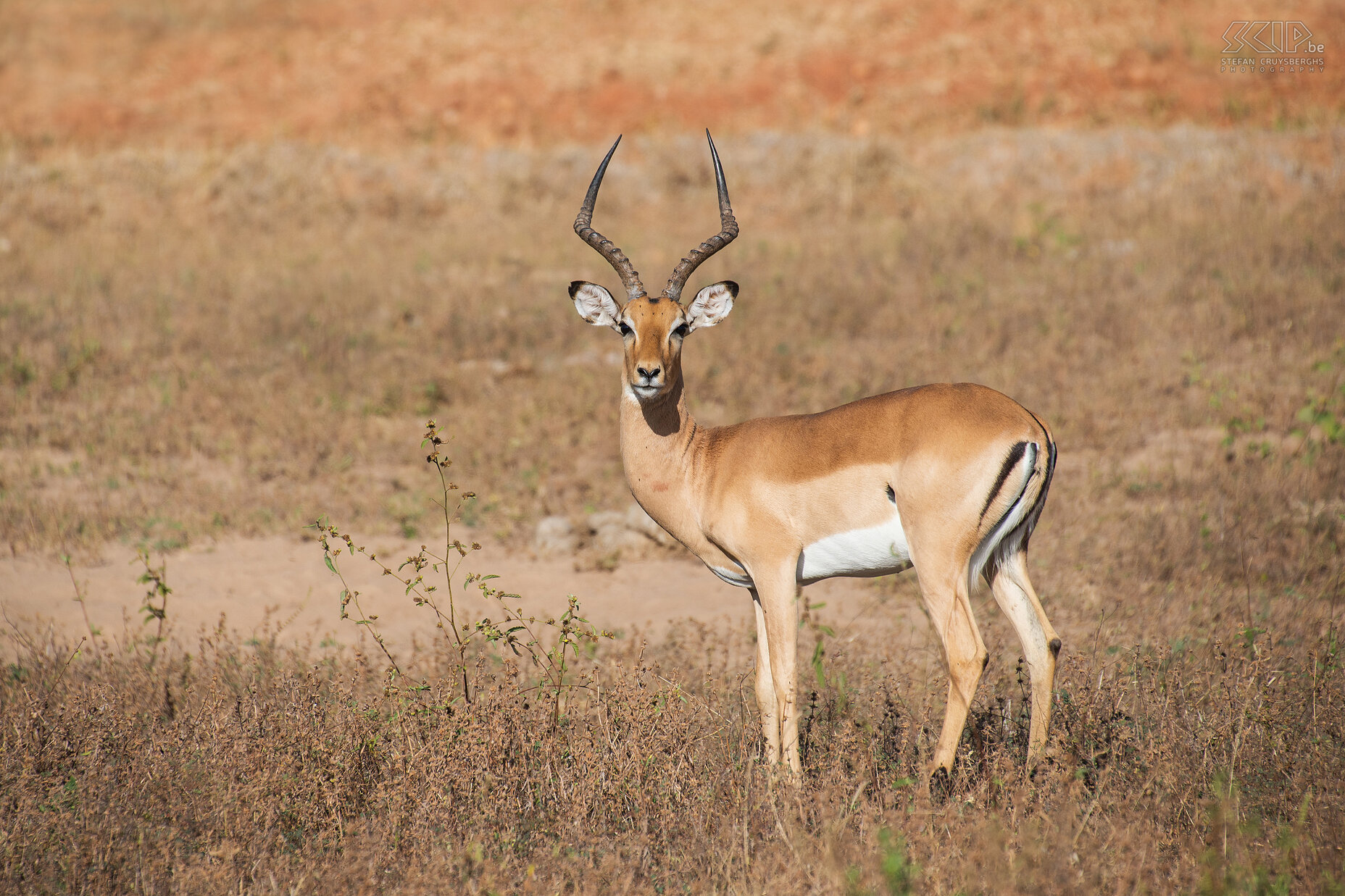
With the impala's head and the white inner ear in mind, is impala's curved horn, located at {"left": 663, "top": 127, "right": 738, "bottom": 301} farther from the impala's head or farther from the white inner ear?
the white inner ear

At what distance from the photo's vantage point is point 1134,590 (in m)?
6.87

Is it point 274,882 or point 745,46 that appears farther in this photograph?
point 745,46

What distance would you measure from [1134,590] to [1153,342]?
5.03m

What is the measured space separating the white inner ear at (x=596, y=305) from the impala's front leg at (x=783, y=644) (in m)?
1.72

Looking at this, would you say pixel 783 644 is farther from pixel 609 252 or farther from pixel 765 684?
pixel 609 252

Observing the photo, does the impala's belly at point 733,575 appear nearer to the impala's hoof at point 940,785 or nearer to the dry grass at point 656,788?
the dry grass at point 656,788

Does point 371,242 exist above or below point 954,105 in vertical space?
below

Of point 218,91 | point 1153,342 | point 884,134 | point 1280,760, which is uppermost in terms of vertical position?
point 218,91

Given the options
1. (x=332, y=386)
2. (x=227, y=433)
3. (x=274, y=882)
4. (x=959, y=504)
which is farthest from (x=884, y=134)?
(x=274, y=882)

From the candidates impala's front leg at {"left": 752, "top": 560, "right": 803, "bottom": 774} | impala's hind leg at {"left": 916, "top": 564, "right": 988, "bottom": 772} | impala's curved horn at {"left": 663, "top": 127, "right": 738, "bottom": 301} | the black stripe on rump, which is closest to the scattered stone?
A: impala's curved horn at {"left": 663, "top": 127, "right": 738, "bottom": 301}

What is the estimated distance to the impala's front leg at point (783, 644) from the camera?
14.6ft

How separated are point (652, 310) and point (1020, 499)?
189cm

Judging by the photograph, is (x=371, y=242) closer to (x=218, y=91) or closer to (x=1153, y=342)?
(x=218, y=91)

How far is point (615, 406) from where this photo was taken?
10203 millimetres
